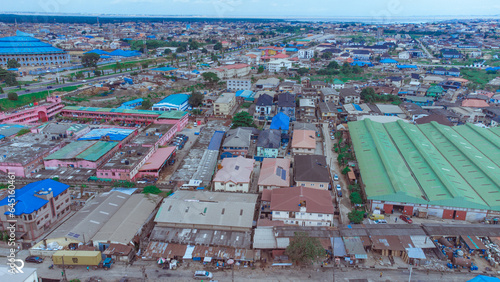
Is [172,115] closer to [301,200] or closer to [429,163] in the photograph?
[301,200]

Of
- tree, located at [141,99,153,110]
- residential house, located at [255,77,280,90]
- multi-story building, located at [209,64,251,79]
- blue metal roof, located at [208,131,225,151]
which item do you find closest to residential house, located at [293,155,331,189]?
blue metal roof, located at [208,131,225,151]

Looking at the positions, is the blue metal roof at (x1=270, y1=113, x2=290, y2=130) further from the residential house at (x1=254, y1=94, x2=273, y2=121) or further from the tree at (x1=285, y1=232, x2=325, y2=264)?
the tree at (x1=285, y1=232, x2=325, y2=264)

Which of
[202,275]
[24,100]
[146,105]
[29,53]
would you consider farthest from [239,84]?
[29,53]

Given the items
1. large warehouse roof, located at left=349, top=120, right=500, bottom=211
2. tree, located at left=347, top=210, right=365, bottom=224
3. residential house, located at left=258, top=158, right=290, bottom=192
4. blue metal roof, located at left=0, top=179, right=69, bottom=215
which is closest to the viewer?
blue metal roof, located at left=0, top=179, right=69, bottom=215

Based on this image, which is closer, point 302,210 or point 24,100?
point 302,210

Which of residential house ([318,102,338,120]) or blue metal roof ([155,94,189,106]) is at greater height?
blue metal roof ([155,94,189,106])

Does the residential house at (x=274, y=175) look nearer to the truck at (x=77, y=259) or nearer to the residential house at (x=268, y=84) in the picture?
the truck at (x=77, y=259)

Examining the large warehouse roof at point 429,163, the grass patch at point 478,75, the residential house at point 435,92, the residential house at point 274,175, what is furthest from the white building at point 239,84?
the grass patch at point 478,75
